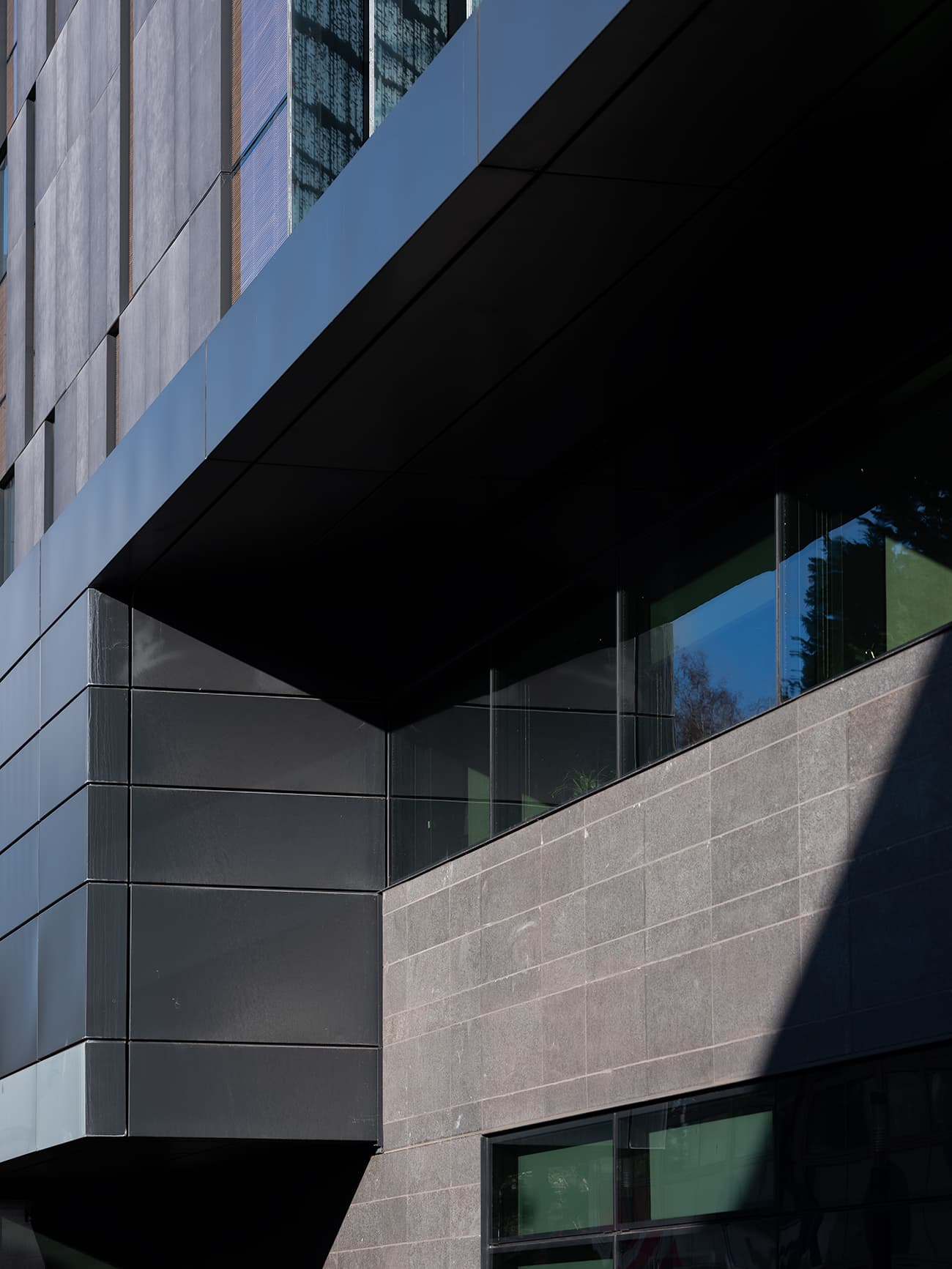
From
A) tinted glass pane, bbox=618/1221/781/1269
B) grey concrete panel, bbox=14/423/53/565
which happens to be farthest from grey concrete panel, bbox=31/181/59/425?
tinted glass pane, bbox=618/1221/781/1269

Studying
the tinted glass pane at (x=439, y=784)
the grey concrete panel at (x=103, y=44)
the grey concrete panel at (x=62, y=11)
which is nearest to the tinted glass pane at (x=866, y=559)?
the tinted glass pane at (x=439, y=784)

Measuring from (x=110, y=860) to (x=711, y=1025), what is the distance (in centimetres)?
755

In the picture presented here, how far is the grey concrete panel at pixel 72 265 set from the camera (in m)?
23.2

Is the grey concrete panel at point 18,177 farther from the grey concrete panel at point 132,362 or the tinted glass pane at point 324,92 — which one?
the tinted glass pane at point 324,92

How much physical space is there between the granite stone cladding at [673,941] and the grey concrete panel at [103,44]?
9602mm

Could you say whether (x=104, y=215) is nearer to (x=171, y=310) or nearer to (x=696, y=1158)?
(x=171, y=310)

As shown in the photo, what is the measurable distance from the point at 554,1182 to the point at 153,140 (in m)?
11.3

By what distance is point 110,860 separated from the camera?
1962cm

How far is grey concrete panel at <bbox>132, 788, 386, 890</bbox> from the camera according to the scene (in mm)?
19828

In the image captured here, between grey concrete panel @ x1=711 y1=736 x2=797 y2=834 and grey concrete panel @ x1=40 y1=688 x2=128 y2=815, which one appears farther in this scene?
grey concrete panel @ x1=40 y1=688 x2=128 y2=815

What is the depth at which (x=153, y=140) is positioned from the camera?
2120 cm

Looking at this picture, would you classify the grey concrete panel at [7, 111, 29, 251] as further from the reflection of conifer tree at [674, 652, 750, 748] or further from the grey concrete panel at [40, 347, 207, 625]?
the reflection of conifer tree at [674, 652, 750, 748]

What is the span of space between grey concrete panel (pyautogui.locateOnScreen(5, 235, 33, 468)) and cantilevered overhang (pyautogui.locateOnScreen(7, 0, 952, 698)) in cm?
567

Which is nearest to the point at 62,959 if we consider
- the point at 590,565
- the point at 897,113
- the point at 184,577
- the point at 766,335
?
the point at 184,577
